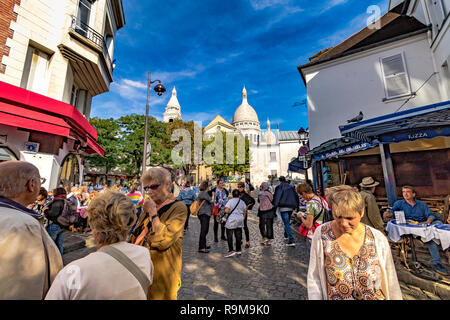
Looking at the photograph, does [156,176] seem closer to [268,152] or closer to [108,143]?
[108,143]

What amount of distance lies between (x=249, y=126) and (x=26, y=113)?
203 ft

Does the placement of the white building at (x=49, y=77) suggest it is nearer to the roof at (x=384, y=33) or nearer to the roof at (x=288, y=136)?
the roof at (x=384, y=33)

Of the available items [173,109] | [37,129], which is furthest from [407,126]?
[173,109]

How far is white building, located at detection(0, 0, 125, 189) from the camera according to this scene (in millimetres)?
5590

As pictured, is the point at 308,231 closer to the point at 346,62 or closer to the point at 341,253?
the point at 341,253

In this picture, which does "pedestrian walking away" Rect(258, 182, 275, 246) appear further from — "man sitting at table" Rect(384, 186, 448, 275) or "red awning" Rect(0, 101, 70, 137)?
"red awning" Rect(0, 101, 70, 137)

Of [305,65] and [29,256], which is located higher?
[305,65]

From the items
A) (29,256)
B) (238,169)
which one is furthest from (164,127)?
(29,256)

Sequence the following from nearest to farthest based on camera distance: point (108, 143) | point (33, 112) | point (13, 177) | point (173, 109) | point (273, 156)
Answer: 1. point (13, 177)
2. point (33, 112)
3. point (108, 143)
4. point (273, 156)
5. point (173, 109)

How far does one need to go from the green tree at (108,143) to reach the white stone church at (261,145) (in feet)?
77.5

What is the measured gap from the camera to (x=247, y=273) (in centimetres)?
426

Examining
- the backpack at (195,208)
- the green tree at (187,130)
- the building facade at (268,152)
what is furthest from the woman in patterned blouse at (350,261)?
the building facade at (268,152)

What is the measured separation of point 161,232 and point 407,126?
7.47 meters

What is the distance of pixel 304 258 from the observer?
16.8 feet
